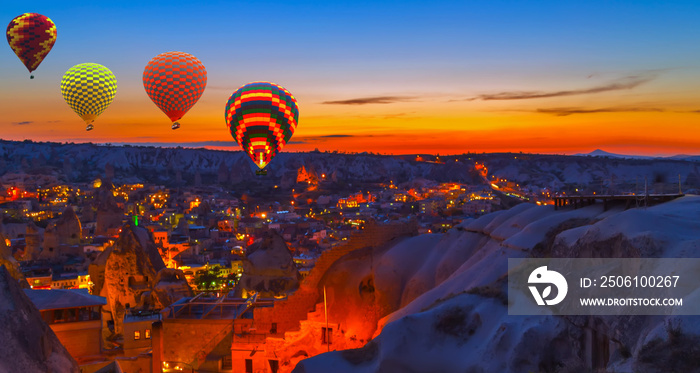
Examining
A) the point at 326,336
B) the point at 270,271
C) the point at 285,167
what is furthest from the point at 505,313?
the point at 285,167

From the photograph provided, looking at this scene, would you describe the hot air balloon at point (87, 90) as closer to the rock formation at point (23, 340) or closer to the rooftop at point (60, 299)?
the rooftop at point (60, 299)

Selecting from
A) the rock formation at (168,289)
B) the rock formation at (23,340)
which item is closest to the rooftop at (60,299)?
the rock formation at (168,289)

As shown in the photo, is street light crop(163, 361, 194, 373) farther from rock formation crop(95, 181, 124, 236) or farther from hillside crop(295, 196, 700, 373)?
rock formation crop(95, 181, 124, 236)

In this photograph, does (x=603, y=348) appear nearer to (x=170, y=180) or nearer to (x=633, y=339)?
(x=633, y=339)

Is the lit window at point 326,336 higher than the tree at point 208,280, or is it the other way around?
the lit window at point 326,336

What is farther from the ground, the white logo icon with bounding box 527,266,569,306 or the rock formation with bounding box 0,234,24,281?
the white logo icon with bounding box 527,266,569,306

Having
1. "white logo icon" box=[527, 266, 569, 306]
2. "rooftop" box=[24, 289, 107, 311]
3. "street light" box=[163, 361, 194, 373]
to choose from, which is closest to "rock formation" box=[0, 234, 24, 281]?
"rooftop" box=[24, 289, 107, 311]

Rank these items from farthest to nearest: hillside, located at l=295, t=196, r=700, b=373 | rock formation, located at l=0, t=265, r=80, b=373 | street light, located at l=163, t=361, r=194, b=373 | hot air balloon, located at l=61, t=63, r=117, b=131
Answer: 1. hot air balloon, located at l=61, t=63, r=117, b=131
2. street light, located at l=163, t=361, r=194, b=373
3. rock formation, located at l=0, t=265, r=80, b=373
4. hillside, located at l=295, t=196, r=700, b=373
